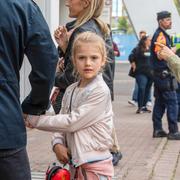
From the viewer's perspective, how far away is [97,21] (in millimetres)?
4031

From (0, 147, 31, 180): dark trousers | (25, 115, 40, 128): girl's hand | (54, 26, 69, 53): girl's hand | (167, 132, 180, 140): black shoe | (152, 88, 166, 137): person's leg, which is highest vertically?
(54, 26, 69, 53): girl's hand

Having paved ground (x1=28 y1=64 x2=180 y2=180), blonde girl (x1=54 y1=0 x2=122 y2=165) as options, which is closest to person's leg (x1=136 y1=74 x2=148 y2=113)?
paved ground (x1=28 y1=64 x2=180 y2=180)

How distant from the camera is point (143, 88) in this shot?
A: 12.7 meters

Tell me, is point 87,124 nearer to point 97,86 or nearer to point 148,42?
point 97,86

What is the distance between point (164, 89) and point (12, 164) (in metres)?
6.00

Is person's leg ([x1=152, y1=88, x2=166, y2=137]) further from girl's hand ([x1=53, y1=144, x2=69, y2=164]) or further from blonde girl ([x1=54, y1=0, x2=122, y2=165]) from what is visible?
girl's hand ([x1=53, y1=144, x2=69, y2=164])

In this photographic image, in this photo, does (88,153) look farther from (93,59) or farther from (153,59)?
(153,59)

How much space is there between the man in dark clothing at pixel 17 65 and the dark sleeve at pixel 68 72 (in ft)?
3.26

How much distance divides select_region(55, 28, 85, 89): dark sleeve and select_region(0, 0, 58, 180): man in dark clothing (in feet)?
3.26

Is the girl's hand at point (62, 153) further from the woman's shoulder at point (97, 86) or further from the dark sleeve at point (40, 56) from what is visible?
the dark sleeve at point (40, 56)

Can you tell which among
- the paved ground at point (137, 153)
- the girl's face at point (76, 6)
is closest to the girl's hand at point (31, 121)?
the girl's face at point (76, 6)

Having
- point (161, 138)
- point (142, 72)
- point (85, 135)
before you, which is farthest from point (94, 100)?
point (142, 72)

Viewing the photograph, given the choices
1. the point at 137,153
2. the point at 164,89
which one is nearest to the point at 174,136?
the point at 164,89

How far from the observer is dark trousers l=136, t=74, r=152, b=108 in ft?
41.1
